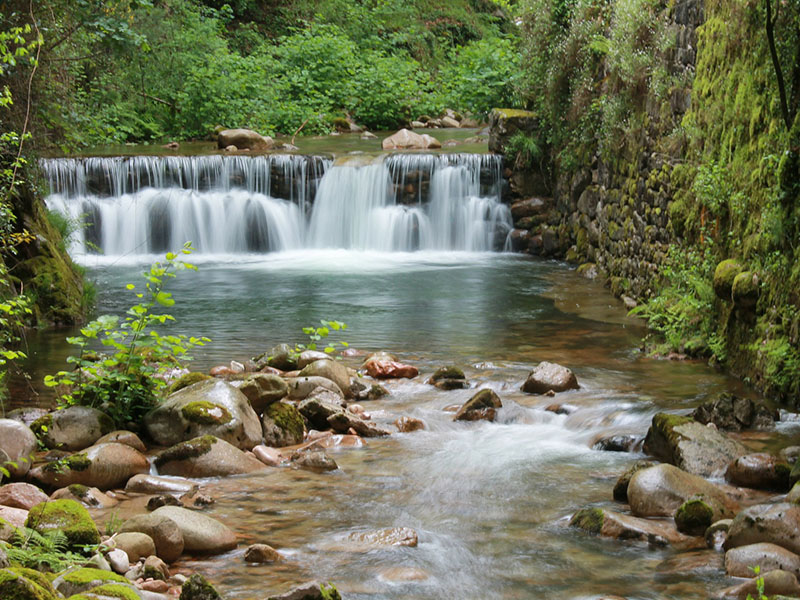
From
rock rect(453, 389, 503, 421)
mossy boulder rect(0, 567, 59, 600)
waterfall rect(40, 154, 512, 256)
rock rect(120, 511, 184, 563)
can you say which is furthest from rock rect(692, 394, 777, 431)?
waterfall rect(40, 154, 512, 256)

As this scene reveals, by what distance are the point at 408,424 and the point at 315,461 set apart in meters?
1.05

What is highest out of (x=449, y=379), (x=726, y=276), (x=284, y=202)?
(x=284, y=202)

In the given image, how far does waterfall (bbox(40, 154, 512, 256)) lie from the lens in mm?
16359

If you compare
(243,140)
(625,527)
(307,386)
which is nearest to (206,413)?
(307,386)

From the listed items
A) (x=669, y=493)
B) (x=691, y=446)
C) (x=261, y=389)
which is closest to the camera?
(x=669, y=493)

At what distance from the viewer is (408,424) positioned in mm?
6695

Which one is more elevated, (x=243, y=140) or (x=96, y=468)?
(x=243, y=140)

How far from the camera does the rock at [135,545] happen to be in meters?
4.10

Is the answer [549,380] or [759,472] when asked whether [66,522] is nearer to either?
[759,472]

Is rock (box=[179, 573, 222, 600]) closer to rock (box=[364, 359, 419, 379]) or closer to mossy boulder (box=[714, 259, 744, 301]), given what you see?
rock (box=[364, 359, 419, 379])

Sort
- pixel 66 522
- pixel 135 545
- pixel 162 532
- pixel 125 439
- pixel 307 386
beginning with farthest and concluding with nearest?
pixel 307 386
pixel 125 439
pixel 162 532
pixel 135 545
pixel 66 522

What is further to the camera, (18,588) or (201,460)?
(201,460)

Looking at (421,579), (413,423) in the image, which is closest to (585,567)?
(421,579)

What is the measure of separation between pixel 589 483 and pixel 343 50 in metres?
22.3
